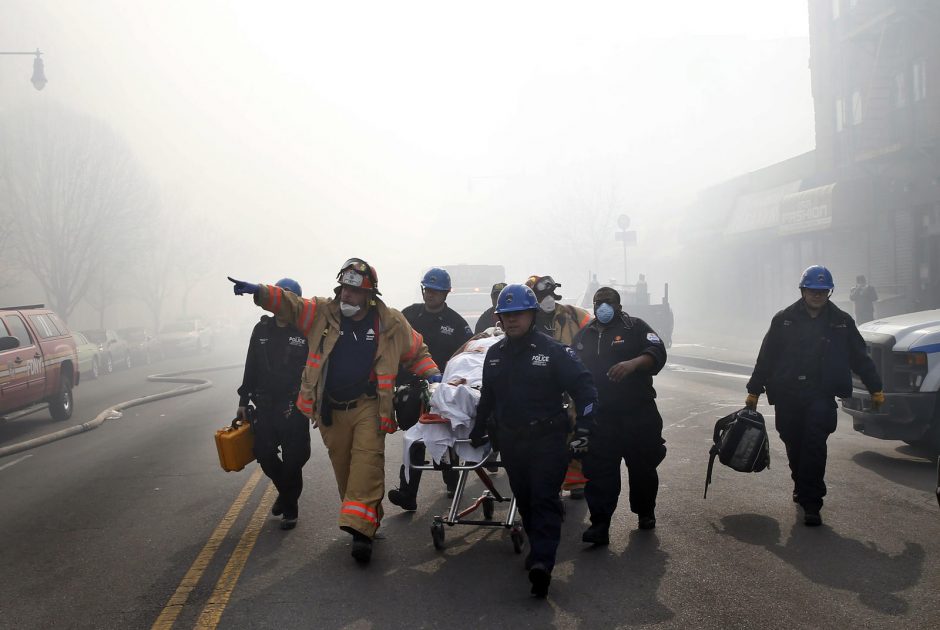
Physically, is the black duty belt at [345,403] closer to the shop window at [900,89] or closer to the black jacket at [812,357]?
the black jacket at [812,357]

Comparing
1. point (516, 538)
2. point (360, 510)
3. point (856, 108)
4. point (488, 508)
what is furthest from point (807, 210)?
point (360, 510)

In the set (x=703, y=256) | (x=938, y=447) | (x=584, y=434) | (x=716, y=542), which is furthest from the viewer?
(x=703, y=256)

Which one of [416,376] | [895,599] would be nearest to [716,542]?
[895,599]

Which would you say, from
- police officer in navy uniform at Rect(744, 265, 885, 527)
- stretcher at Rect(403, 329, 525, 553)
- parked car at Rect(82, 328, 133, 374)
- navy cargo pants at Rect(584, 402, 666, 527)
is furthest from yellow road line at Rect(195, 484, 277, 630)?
parked car at Rect(82, 328, 133, 374)

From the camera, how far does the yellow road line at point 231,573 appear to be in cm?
A: 489

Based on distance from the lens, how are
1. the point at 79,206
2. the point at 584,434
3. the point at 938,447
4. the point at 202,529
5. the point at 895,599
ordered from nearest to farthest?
the point at 895,599
the point at 584,434
the point at 202,529
the point at 938,447
the point at 79,206

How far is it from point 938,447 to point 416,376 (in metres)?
5.43

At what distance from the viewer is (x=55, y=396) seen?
15430 millimetres

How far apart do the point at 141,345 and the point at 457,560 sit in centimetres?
3282

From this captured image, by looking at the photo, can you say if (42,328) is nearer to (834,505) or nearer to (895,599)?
(834,505)

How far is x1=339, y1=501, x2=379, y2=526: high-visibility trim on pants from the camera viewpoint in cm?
588

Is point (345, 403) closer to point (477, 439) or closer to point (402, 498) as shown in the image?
point (402, 498)

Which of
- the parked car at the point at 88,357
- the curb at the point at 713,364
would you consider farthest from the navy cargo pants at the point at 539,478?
the parked car at the point at 88,357

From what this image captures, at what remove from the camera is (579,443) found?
534 cm
